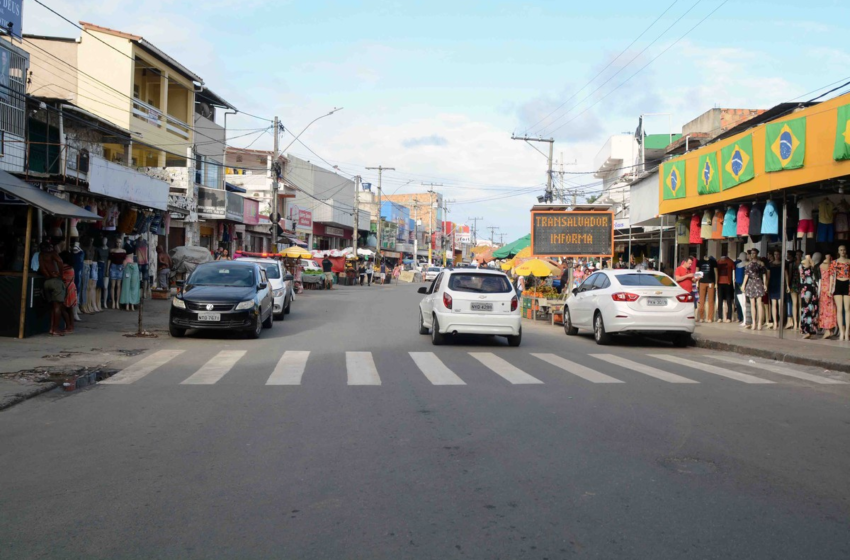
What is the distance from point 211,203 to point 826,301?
30033 millimetres

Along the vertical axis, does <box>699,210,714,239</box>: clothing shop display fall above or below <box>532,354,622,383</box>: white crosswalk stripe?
above

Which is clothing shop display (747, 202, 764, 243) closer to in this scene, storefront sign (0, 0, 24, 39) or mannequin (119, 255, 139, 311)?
mannequin (119, 255, 139, 311)

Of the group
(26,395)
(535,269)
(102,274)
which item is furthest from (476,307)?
(535,269)

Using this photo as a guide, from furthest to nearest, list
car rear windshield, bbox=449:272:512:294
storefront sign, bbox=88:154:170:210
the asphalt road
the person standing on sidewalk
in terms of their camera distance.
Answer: storefront sign, bbox=88:154:170:210 < the person standing on sidewalk < car rear windshield, bbox=449:272:512:294 < the asphalt road

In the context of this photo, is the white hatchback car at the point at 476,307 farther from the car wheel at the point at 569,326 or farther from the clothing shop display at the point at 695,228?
the clothing shop display at the point at 695,228

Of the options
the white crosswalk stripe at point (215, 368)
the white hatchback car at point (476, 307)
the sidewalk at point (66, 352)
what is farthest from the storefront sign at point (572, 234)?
the white crosswalk stripe at point (215, 368)

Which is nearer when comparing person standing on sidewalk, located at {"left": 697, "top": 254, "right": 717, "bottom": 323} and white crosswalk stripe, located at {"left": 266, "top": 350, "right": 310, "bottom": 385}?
white crosswalk stripe, located at {"left": 266, "top": 350, "right": 310, "bottom": 385}

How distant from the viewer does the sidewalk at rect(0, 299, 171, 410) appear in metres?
9.44

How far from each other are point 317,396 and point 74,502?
4.10 meters

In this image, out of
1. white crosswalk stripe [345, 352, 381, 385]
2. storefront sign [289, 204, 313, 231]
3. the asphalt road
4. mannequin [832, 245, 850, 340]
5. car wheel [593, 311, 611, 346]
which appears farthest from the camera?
storefront sign [289, 204, 313, 231]

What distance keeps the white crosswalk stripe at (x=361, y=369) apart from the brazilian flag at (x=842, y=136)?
31.5 feet

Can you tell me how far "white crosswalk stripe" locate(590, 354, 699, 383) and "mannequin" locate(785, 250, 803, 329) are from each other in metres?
6.10

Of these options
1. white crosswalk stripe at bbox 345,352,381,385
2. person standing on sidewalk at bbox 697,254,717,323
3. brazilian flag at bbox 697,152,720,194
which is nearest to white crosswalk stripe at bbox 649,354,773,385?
white crosswalk stripe at bbox 345,352,381,385

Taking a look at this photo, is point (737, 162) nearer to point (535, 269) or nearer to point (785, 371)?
point (785, 371)
